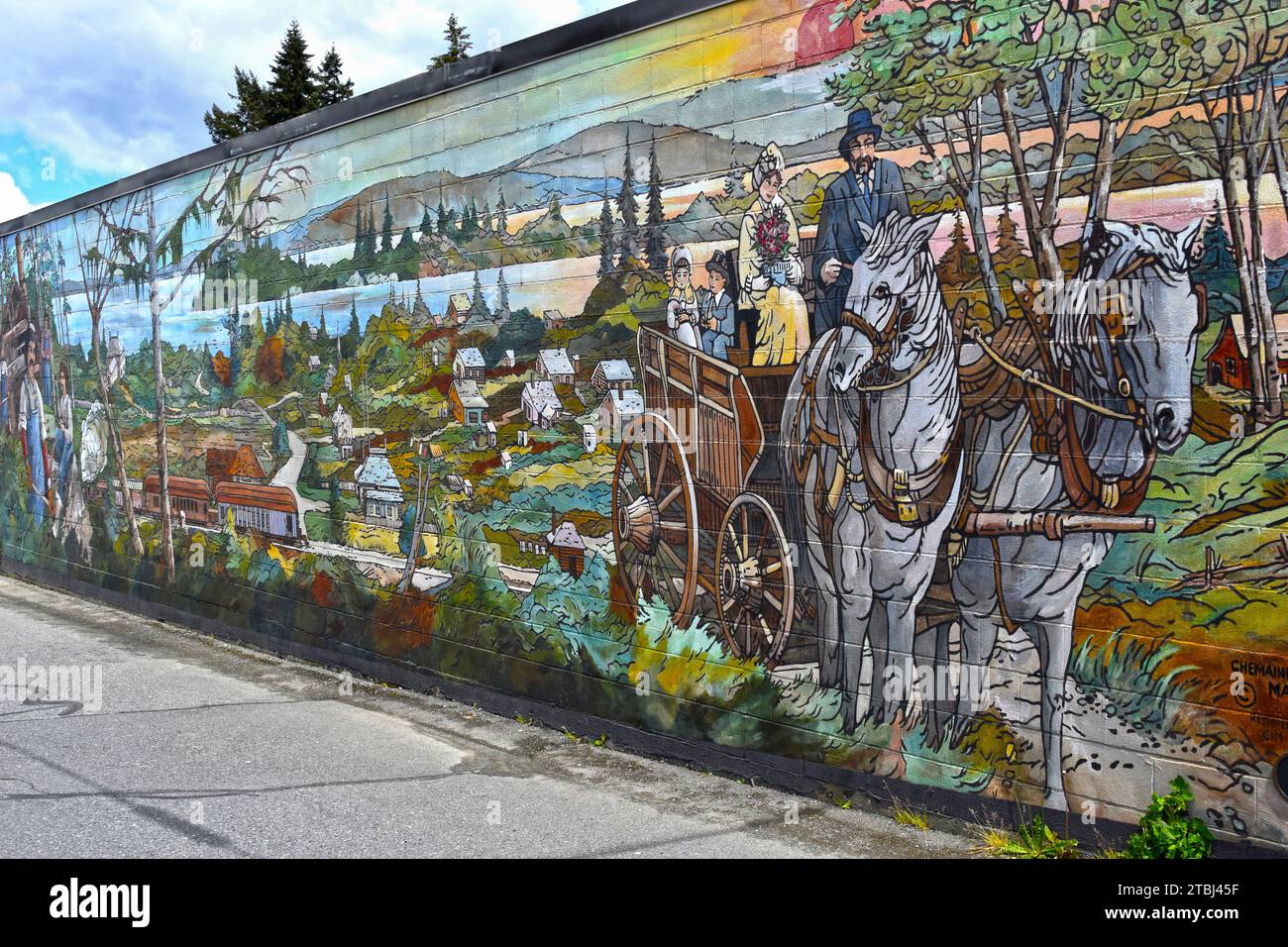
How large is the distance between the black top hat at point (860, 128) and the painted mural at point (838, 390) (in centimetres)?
Result: 2

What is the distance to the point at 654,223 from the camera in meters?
6.55

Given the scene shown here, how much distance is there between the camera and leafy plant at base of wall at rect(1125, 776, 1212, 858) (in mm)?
4328

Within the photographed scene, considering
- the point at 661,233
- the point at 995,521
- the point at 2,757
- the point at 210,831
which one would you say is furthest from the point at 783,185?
the point at 2,757

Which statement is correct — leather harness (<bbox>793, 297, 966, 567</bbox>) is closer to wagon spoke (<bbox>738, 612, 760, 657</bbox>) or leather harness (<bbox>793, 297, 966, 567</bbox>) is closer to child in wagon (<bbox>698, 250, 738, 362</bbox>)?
child in wagon (<bbox>698, 250, 738, 362</bbox>)

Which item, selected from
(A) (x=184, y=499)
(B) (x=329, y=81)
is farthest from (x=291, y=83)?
(A) (x=184, y=499)

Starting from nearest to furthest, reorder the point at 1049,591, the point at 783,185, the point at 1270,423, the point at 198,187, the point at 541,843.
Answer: the point at 1270,423 → the point at 1049,591 → the point at 541,843 → the point at 783,185 → the point at 198,187

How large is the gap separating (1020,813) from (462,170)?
5424 millimetres

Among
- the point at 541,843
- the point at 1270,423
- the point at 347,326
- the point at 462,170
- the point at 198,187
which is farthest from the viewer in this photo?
the point at 198,187

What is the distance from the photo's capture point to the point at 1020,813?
5.04m

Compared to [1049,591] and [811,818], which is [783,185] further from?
[811,818]

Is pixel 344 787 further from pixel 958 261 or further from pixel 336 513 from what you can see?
pixel 958 261

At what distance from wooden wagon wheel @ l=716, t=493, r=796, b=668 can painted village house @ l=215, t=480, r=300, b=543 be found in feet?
15.9

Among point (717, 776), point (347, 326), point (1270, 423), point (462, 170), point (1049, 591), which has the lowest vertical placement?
point (717, 776)

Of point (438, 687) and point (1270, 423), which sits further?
point (438, 687)
